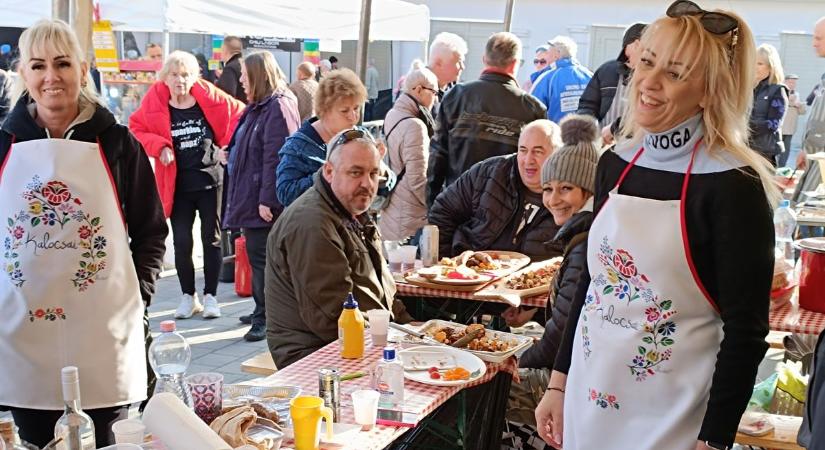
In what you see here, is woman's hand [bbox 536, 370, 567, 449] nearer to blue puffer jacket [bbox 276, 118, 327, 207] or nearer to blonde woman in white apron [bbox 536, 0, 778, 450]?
blonde woman in white apron [bbox 536, 0, 778, 450]

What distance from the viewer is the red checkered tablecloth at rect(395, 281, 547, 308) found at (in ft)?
14.0

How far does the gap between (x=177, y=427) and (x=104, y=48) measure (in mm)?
6776

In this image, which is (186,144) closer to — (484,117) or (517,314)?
(484,117)

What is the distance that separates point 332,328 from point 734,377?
1.79 meters

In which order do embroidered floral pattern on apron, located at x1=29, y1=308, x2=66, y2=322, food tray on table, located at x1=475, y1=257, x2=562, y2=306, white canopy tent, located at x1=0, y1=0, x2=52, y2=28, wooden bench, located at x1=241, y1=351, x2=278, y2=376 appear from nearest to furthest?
embroidered floral pattern on apron, located at x1=29, y1=308, x2=66, y2=322, wooden bench, located at x1=241, y1=351, x2=278, y2=376, food tray on table, located at x1=475, y1=257, x2=562, y2=306, white canopy tent, located at x1=0, y1=0, x2=52, y2=28

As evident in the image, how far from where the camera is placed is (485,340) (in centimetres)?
342

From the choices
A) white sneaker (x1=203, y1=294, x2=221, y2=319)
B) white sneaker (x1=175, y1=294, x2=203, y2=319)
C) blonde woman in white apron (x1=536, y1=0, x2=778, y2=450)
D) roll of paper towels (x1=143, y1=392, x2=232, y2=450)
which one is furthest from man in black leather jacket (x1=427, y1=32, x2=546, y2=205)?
roll of paper towels (x1=143, y1=392, x2=232, y2=450)

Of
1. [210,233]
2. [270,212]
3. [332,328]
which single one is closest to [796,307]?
[332,328]

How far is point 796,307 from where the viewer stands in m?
3.76

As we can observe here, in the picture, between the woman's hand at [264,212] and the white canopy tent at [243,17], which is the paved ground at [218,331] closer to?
the woman's hand at [264,212]

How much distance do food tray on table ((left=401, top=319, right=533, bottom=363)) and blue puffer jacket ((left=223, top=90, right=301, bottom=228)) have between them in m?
2.62

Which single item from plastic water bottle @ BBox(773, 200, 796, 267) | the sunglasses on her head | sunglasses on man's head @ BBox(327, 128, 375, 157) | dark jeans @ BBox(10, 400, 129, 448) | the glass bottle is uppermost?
the sunglasses on her head

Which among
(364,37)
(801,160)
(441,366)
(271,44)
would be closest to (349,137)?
(441,366)

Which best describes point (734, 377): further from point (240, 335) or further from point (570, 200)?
point (240, 335)
